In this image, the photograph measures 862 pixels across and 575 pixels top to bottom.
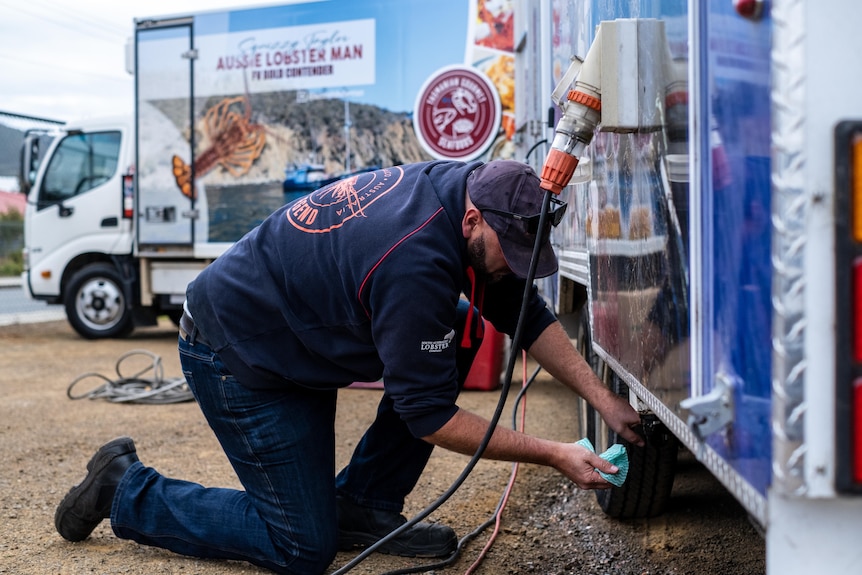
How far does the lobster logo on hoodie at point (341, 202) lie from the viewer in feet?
7.79

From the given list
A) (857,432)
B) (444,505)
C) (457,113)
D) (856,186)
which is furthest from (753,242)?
(457,113)

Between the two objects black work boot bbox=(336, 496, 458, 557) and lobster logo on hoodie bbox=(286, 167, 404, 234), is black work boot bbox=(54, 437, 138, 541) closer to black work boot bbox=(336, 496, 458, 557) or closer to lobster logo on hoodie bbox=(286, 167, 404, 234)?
black work boot bbox=(336, 496, 458, 557)

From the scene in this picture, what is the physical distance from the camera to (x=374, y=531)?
9.50ft

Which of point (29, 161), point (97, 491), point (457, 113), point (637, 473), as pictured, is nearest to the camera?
point (97, 491)

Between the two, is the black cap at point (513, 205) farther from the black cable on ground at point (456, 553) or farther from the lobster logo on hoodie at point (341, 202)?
the black cable on ground at point (456, 553)

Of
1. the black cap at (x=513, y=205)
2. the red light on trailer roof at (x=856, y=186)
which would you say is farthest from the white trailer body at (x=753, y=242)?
the black cap at (x=513, y=205)

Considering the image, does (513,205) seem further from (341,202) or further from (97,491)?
(97,491)

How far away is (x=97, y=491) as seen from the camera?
2.84m

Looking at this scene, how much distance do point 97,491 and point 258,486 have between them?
59cm

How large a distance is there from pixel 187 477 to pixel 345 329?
187cm

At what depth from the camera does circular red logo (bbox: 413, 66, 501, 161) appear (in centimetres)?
665

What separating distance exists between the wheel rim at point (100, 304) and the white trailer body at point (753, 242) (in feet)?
27.2

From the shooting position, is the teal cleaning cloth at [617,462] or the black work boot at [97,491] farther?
the black work boot at [97,491]

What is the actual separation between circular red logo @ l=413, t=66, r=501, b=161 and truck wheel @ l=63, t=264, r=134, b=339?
4045mm
